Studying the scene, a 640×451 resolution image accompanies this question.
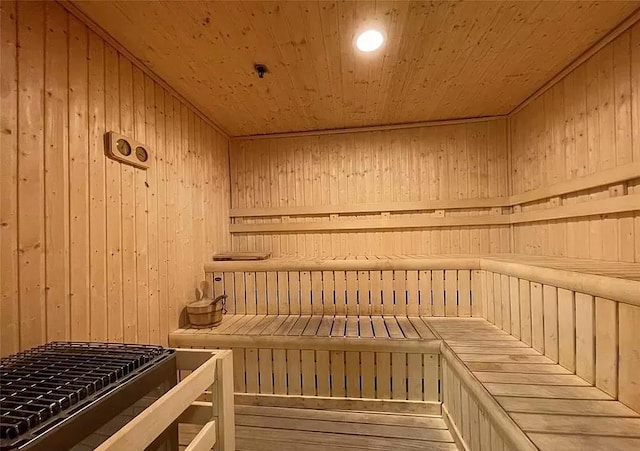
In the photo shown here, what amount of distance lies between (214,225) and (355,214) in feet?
5.22

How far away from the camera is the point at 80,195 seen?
59.1 inches

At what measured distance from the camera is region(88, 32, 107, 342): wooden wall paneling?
1559 millimetres

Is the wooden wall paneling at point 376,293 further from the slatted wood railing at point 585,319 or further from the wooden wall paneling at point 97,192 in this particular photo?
the wooden wall paneling at point 97,192

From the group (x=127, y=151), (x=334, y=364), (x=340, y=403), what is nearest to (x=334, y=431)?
(x=340, y=403)

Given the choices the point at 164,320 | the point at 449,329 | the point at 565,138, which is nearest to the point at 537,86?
the point at 565,138

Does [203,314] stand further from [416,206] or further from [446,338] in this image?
[416,206]

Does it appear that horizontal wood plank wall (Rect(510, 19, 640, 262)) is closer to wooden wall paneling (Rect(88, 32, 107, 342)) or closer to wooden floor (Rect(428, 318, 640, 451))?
wooden floor (Rect(428, 318, 640, 451))

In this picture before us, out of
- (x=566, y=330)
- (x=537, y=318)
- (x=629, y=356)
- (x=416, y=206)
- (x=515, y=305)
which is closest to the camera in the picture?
(x=629, y=356)

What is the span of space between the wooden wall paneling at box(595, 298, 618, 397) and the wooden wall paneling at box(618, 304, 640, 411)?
18 mm

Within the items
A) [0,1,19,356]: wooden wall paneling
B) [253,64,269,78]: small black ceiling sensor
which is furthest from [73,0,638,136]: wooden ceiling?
[0,1,19,356]: wooden wall paneling

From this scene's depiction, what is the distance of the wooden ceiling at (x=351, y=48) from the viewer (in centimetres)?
153

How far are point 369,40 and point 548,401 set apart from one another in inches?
83.3

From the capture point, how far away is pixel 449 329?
212 centimetres

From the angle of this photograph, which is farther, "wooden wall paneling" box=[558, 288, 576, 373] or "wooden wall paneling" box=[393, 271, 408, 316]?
"wooden wall paneling" box=[393, 271, 408, 316]
